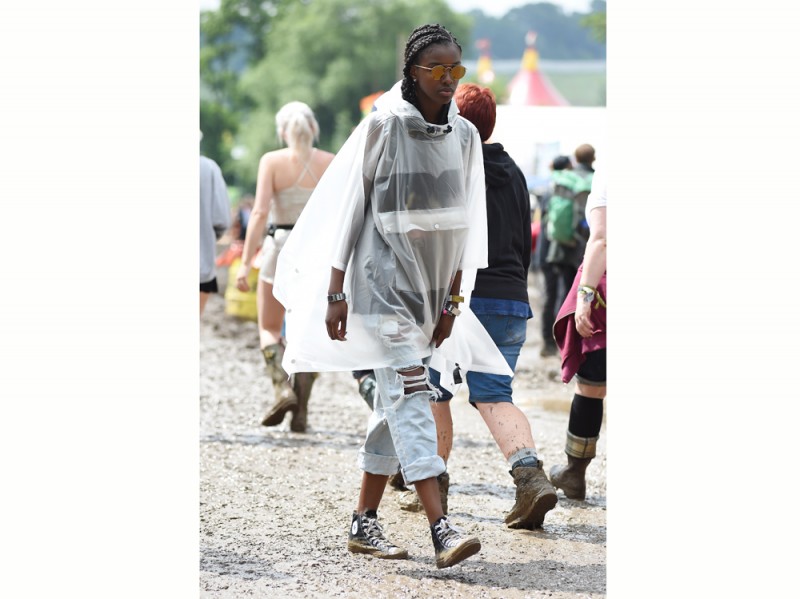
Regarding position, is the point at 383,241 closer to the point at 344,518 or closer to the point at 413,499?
the point at 344,518

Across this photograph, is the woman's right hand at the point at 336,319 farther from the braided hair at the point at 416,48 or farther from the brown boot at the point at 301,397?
the brown boot at the point at 301,397

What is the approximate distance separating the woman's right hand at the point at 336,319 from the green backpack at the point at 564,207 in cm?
645

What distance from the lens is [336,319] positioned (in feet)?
14.8

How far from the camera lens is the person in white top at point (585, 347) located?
5.36 meters

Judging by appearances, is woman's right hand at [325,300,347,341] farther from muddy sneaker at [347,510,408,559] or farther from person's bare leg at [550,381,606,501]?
person's bare leg at [550,381,606,501]

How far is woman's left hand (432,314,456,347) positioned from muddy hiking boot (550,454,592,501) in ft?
4.62

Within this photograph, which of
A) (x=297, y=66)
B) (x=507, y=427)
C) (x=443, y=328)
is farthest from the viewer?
(x=297, y=66)

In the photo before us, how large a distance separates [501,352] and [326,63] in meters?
73.8

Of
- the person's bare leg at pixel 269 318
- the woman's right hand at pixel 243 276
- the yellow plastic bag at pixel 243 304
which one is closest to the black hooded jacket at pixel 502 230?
the person's bare leg at pixel 269 318

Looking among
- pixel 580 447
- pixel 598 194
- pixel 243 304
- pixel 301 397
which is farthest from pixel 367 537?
pixel 243 304

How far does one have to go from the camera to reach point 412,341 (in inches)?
180

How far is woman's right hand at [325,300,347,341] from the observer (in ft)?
14.8
